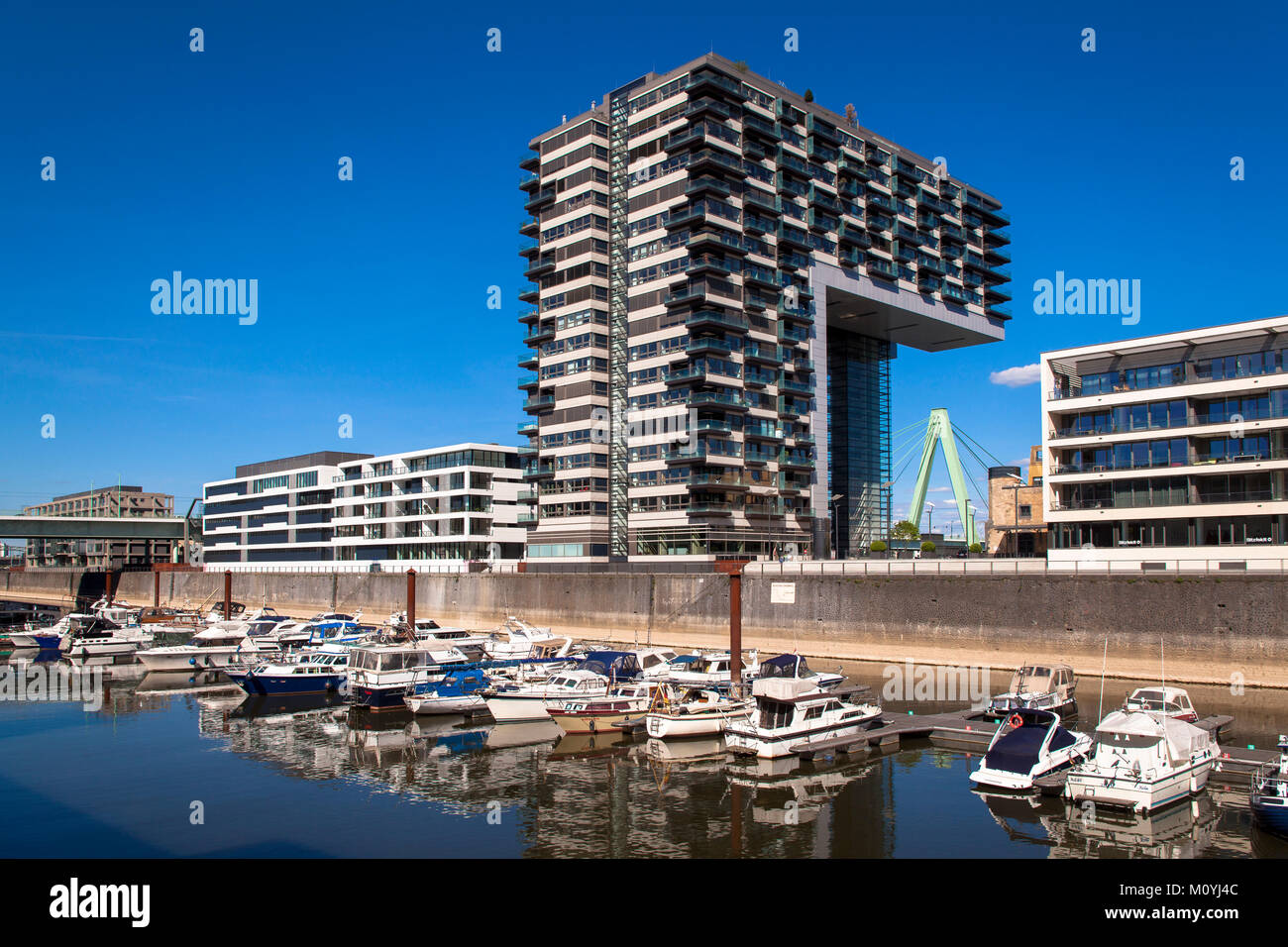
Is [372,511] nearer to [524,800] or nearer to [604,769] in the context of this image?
[604,769]

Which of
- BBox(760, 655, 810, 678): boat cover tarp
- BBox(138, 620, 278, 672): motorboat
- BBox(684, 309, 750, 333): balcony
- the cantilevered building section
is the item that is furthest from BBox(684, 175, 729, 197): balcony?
BBox(138, 620, 278, 672): motorboat

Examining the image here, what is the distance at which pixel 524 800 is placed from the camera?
31078 mm

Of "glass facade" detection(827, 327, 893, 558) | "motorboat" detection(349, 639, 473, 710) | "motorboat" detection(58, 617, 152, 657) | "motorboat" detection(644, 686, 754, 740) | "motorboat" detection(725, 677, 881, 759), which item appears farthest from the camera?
"glass facade" detection(827, 327, 893, 558)

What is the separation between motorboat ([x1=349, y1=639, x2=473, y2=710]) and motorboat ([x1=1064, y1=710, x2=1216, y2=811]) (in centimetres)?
3463

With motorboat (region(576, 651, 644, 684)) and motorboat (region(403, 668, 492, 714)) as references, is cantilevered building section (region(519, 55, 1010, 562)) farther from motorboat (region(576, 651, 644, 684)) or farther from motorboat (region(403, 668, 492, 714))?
motorboat (region(403, 668, 492, 714))

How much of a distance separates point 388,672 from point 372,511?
9681 centimetres

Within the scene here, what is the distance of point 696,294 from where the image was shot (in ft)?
313

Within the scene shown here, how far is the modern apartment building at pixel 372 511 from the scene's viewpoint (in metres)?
129

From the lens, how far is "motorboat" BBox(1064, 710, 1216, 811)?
27969 millimetres

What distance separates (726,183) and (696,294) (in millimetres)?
14481

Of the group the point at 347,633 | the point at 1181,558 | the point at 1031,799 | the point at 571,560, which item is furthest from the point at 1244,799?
the point at 571,560

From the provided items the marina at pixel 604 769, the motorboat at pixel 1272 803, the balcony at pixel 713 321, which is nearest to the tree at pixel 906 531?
the balcony at pixel 713 321

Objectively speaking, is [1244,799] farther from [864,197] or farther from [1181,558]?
[864,197]
